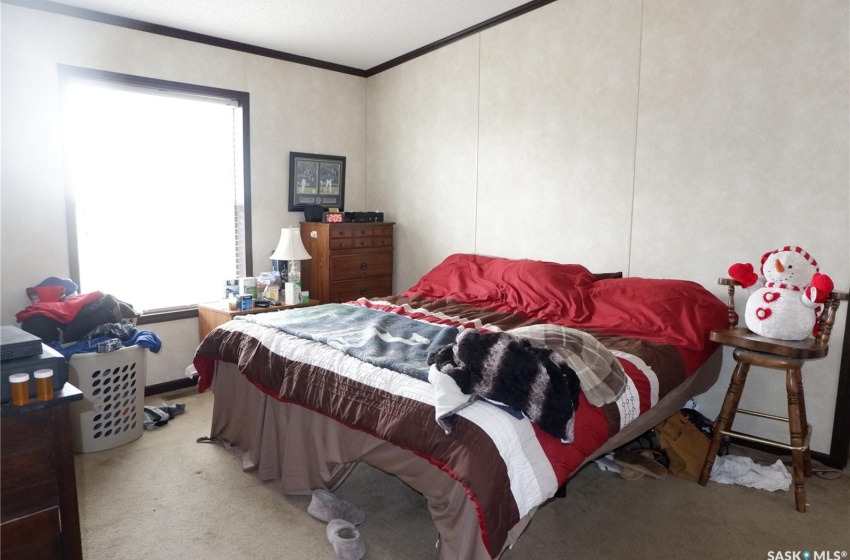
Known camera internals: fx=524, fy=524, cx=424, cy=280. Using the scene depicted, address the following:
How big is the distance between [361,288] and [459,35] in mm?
2218

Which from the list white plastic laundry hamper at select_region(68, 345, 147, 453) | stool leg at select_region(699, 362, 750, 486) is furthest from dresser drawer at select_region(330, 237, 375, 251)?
stool leg at select_region(699, 362, 750, 486)

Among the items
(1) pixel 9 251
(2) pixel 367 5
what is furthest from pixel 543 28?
(1) pixel 9 251

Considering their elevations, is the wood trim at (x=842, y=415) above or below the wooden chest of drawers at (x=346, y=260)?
below

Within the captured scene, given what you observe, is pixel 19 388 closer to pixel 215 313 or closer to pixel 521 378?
pixel 521 378

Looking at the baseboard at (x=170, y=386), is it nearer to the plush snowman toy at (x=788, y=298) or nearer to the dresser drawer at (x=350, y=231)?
the dresser drawer at (x=350, y=231)

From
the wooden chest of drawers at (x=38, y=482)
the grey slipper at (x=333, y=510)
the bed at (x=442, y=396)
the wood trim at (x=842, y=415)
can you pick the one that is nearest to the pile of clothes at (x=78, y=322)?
the bed at (x=442, y=396)

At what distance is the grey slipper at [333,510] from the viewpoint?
2.16 metres

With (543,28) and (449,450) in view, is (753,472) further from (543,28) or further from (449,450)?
(543,28)

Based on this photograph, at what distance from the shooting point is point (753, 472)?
8.17ft

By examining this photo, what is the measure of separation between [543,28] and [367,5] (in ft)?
3.92

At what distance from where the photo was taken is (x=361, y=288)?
4625 mm

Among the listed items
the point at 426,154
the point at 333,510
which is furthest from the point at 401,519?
the point at 426,154

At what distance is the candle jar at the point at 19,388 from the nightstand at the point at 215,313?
2.45 meters

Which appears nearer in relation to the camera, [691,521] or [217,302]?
[691,521]
